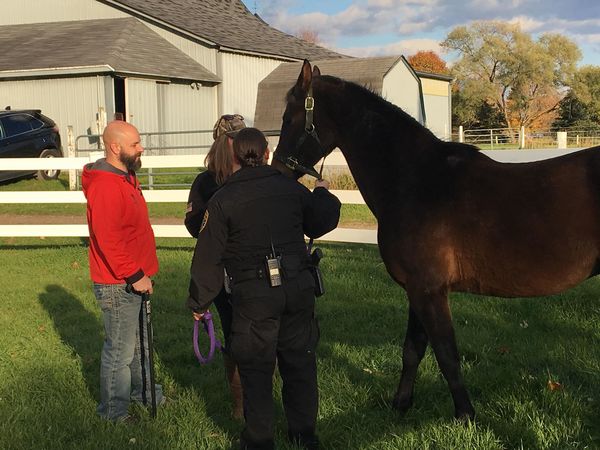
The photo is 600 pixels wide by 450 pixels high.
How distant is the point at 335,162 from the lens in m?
7.98

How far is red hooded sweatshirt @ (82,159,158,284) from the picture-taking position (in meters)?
3.42

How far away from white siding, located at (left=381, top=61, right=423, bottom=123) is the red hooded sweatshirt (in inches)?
991

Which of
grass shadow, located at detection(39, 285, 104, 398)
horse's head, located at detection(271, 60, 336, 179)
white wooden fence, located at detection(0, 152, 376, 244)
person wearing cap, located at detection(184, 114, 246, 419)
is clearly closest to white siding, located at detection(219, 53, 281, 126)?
white wooden fence, located at detection(0, 152, 376, 244)

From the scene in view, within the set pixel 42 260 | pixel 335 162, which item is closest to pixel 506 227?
pixel 335 162

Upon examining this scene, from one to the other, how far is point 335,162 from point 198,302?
522 centimetres

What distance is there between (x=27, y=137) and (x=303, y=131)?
15347mm

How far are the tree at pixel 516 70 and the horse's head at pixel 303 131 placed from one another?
52008 millimetres

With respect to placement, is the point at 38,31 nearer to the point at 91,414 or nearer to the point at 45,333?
the point at 45,333

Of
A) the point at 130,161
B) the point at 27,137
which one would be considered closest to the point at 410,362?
the point at 130,161

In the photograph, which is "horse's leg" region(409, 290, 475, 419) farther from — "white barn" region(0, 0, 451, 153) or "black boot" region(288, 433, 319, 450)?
"white barn" region(0, 0, 451, 153)

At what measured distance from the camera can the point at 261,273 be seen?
2.89 metres

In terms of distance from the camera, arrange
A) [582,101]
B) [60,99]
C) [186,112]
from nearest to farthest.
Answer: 1. [60,99]
2. [186,112]
3. [582,101]

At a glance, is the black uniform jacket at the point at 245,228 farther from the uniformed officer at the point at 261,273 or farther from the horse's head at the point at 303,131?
the horse's head at the point at 303,131

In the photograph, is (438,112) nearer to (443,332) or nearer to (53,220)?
(53,220)
